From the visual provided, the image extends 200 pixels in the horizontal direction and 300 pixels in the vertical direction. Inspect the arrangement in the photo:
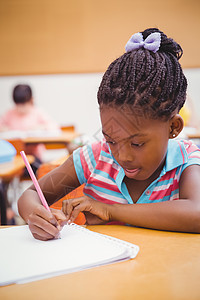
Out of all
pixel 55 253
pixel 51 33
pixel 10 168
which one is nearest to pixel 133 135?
pixel 55 253

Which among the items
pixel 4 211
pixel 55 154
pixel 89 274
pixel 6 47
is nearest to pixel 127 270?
pixel 89 274

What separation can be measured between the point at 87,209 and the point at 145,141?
196mm

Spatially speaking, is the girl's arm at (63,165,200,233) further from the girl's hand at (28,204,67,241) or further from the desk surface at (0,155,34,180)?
the desk surface at (0,155,34,180)

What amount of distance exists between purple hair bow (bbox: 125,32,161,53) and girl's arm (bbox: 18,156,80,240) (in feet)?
1.13

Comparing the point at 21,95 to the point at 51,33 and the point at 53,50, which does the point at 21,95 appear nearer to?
the point at 53,50

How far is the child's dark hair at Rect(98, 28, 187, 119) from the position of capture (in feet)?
2.36

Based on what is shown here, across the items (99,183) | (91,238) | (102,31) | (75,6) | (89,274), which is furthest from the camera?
(75,6)

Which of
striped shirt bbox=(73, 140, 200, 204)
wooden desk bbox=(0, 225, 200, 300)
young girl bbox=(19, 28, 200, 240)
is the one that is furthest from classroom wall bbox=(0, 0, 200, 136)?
wooden desk bbox=(0, 225, 200, 300)

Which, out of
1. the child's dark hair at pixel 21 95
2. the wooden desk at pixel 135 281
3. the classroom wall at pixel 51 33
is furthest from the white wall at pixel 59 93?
the wooden desk at pixel 135 281

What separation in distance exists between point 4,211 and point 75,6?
372cm

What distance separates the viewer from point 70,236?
663 millimetres

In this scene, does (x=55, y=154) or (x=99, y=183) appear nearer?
(x=99, y=183)

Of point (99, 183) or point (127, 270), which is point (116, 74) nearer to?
point (99, 183)

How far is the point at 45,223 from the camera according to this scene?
2.11 feet
